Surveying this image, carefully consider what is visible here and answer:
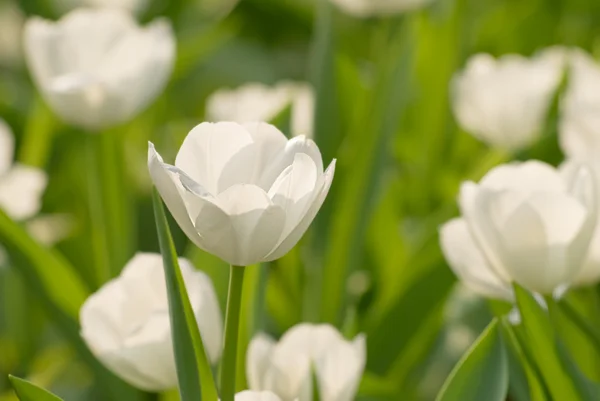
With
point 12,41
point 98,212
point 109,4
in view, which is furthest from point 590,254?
point 12,41

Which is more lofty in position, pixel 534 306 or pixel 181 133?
Answer: pixel 534 306

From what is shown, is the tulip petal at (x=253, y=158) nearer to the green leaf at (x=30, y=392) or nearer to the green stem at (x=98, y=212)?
the green leaf at (x=30, y=392)

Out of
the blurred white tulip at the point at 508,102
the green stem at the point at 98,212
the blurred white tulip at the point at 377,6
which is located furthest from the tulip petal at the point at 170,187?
the blurred white tulip at the point at 377,6

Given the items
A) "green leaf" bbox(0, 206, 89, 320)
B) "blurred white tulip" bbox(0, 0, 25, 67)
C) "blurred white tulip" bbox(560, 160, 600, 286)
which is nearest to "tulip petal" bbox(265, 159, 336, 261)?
"blurred white tulip" bbox(560, 160, 600, 286)

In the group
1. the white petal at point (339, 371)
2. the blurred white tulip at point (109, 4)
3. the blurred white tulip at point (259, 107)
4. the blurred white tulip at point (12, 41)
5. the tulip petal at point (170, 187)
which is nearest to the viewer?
the tulip petal at point (170, 187)

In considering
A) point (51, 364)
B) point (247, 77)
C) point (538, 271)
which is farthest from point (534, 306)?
point (247, 77)

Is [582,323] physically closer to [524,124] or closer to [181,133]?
[524,124]

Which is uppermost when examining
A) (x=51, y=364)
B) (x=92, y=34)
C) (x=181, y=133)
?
(x=92, y=34)
